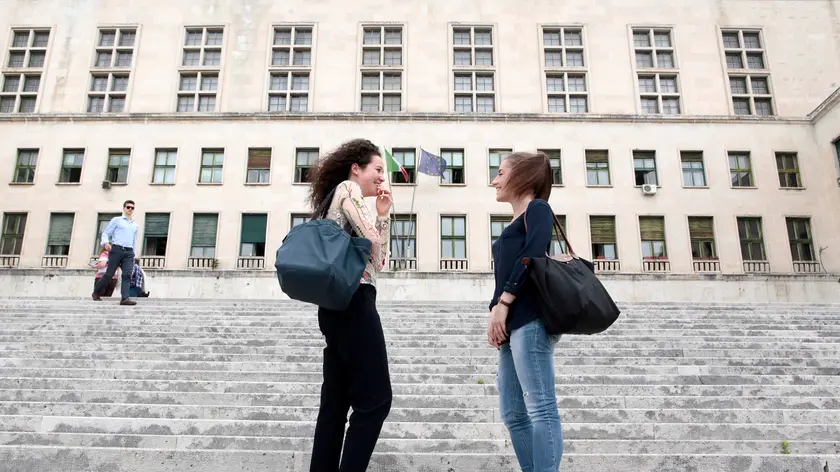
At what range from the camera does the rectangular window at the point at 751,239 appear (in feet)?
72.7

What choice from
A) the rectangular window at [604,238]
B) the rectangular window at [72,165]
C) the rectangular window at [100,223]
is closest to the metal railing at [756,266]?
the rectangular window at [604,238]

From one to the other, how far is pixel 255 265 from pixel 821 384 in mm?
19109

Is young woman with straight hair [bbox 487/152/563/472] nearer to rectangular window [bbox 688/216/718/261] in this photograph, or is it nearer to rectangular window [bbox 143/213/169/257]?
rectangular window [bbox 688/216/718/261]

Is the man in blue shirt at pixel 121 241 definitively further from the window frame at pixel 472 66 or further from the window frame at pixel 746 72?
the window frame at pixel 746 72

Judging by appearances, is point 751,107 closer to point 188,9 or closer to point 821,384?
point 821,384

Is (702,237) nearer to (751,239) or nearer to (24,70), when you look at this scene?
(751,239)

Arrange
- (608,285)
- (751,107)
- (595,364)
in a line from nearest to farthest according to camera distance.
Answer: (595,364) → (608,285) → (751,107)

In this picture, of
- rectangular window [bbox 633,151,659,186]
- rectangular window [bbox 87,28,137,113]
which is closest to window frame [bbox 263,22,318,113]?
rectangular window [bbox 87,28,137,113]

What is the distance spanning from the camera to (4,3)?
25.2 meters

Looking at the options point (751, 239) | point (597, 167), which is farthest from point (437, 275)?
point (751, 239)

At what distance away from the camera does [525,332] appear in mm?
3020

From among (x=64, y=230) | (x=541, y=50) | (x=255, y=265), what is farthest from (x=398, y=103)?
(x=64, y=230)

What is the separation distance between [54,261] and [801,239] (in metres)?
30.1

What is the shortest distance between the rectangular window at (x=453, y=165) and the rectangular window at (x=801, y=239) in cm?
A: 1351
